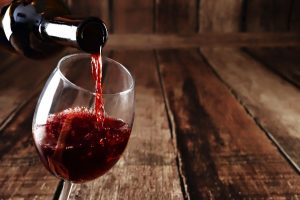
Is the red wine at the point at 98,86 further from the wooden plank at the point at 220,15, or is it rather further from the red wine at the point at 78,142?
the wooden plank at the point at 220,15

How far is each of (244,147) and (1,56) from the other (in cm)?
118

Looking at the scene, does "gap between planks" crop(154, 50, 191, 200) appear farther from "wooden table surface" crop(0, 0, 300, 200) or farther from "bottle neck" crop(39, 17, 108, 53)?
"bottle neck" crop(39, 17, 108, 53)

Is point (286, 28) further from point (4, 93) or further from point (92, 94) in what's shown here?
point (92, 94)

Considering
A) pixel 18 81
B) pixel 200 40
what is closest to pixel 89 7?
pixel 200 40

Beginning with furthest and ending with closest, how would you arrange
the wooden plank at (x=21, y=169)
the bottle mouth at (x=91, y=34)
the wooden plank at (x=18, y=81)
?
1. the wooden plank at (x=18, y=81)
2. the wooden plank at (x=21, y=169)
3. the bottle mouth at (x=91, y=34)

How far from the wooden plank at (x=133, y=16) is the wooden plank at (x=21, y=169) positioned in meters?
1.18

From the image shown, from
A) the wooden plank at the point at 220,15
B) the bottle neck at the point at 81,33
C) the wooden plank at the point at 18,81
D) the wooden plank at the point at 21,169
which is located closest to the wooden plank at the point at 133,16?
the wooden plank at the point at 220,15

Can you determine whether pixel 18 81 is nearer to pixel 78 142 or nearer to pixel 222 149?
pixel 222 149

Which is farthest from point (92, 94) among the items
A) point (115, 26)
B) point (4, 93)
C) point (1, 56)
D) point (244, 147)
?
point (115, 26)

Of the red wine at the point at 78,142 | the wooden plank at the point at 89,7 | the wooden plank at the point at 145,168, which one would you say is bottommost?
the wooden plank at the point at 145,168

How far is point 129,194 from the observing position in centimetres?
79

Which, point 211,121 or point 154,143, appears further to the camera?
point 211,121

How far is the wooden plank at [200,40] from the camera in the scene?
2172 mm

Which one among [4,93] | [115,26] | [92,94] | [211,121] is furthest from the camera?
[115,26]
